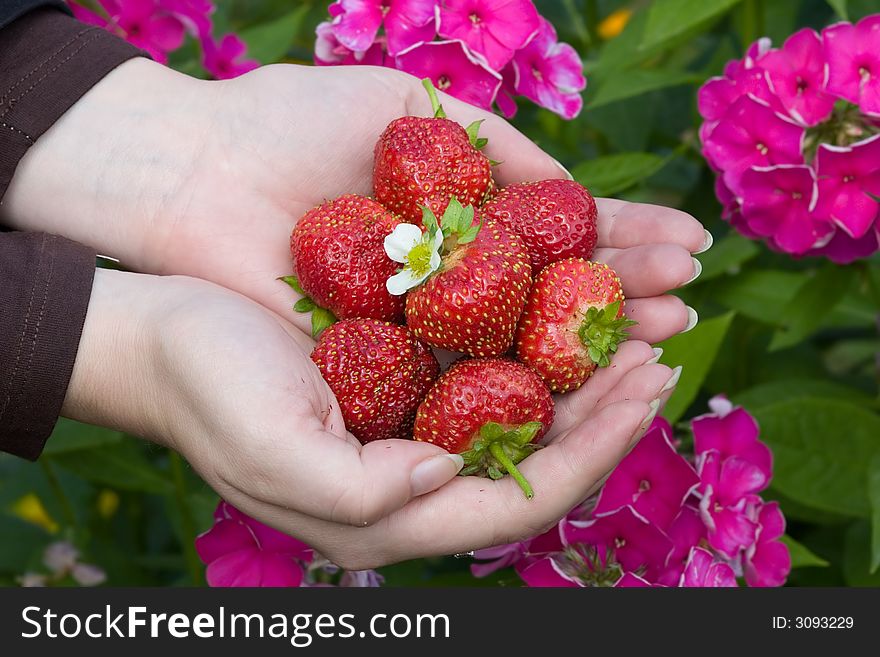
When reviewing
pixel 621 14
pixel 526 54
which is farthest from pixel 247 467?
pixel 621 14

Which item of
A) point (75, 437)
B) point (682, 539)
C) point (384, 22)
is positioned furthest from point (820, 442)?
point (75, 437)

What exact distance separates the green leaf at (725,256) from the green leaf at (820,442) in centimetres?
21

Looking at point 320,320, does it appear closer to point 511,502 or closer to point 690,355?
point 511,502

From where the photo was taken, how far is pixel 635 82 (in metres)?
1.57

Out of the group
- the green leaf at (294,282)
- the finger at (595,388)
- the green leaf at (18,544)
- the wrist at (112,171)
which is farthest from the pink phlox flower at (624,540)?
the green leaf at (18,544)

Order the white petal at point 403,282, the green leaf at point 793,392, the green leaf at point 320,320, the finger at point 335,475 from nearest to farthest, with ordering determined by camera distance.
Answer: the finger at point 335,475 → the white petal at point 403,282 → the green leaf at point 320,320 → the green leaf at point 793,392

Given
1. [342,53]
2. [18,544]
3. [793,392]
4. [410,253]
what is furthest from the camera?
[18,544]

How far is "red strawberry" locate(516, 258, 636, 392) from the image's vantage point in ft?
4.11

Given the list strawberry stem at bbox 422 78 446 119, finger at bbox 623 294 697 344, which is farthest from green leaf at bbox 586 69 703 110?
finger at bbox 623 294 697 344

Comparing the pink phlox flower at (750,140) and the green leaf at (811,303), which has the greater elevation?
the pink phlox flower at (750,140)

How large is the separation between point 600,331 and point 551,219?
0.52 ft

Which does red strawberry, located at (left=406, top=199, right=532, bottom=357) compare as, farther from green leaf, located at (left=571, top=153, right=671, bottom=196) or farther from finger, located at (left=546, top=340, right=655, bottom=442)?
green leaf, located at (left=571, top=153, right=671, bottom=196)

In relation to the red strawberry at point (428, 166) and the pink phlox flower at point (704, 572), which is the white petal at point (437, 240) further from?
the pink phlox flower at point (704, 572)

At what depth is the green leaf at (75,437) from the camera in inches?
62.5
